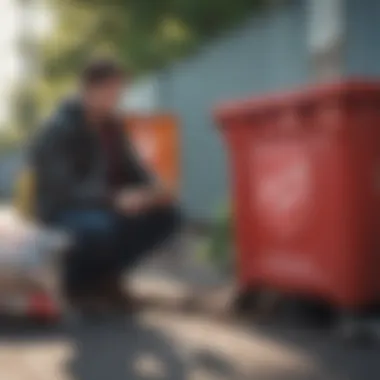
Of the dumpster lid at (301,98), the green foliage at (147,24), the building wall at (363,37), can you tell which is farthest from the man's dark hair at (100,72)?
the green foliage at (147,24)

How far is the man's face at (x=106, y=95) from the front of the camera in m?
Answer: 5.97

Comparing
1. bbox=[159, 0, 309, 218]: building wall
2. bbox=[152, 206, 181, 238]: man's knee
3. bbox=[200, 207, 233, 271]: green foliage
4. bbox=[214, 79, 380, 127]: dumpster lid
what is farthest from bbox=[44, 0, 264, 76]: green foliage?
bbox=[214, 79, 380, 127]: dumpster lid

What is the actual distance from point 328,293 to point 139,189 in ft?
5.09

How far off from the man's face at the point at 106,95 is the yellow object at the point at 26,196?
0.58m

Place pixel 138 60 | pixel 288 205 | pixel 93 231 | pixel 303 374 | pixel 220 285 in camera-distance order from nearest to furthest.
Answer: pixel 303 374 < pixel 288 205 < pixel 93 231 < pixel 220 285 < pixel 138 60

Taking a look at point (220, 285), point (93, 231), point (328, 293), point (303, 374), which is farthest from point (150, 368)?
point (220, 285)

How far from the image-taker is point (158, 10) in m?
13.3

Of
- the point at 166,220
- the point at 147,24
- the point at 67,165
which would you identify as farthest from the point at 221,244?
the point at 147,24

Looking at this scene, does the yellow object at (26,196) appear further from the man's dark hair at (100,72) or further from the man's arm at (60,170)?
the man's dark hair at (100,72)

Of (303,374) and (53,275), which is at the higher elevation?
(53,275)

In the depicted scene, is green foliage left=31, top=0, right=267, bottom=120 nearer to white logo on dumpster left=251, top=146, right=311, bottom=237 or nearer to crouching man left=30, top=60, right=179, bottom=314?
crouching man left=30, top=60, right=179, bottom=314

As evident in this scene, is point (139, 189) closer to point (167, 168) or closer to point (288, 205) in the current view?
point (288, 205)

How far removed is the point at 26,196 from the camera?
21.5 feet

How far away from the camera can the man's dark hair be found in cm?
593
